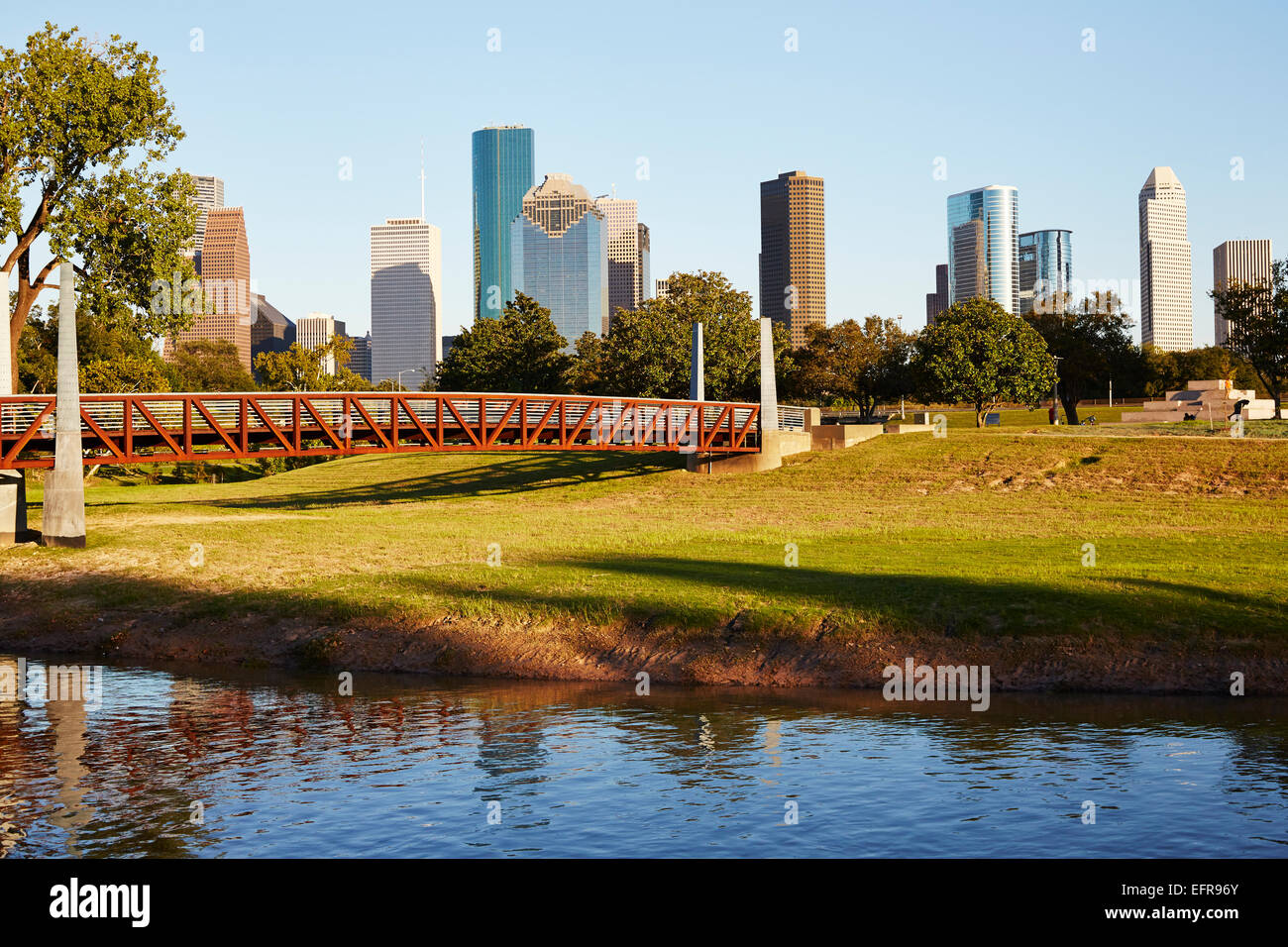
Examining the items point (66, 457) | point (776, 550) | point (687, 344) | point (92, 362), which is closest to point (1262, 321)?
point (687, 344)

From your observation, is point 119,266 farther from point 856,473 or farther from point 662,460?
point 856,473

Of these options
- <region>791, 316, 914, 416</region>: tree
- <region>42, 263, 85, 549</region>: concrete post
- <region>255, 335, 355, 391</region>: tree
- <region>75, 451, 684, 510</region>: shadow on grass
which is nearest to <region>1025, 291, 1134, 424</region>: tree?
<region>791, 316, 914, 416</region>: tree

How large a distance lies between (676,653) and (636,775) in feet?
28.6

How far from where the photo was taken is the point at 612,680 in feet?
86.2

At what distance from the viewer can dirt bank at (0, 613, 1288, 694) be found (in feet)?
80.0

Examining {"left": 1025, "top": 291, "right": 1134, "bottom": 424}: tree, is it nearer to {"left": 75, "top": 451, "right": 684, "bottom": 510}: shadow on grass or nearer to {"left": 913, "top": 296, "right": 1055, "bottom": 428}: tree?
{"left": 913, "top": 296, "right": 1055, "bottom": 428}: tree

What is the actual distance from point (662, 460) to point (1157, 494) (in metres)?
29.2

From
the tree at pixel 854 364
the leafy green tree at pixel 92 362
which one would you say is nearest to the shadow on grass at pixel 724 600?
the leafy green tree at pixel 92 362

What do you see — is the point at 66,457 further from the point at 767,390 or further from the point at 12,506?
the point at 767,390

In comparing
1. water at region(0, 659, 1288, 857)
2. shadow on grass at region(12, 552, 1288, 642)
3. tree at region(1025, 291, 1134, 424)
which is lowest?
water at region(0, 659, 1288, 857)

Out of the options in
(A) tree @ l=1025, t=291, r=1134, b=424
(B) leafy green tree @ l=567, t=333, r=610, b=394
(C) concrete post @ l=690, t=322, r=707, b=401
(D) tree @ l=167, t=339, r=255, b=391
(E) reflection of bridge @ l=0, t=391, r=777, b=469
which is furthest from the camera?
(D) tree @ l=167, t=339, r=255, b=391

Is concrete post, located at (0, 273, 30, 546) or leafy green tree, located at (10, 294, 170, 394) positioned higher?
leafy green tree, located at (10, 294, 170, 394)

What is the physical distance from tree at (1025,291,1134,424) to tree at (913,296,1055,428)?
16671 millimetres
